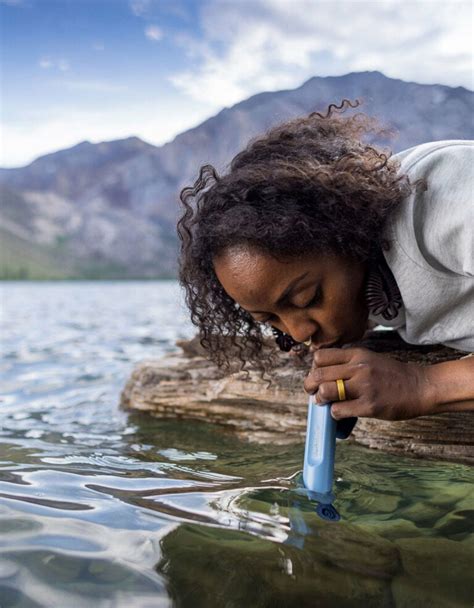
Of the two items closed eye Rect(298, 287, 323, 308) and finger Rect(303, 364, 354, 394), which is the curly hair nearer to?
closed eye Rect(298, 287, 323, 308)

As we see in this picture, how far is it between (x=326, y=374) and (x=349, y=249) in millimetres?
513

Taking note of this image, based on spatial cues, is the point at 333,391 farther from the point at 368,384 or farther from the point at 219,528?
the point at 219,528

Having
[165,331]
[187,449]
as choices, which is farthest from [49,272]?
[187,449]

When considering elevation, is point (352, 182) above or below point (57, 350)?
above

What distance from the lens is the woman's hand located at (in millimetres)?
2648

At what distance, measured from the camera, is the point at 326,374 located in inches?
105

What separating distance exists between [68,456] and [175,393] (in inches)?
46.6

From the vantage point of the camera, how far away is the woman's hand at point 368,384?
8.69 feet

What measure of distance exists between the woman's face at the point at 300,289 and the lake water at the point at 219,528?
67 cm

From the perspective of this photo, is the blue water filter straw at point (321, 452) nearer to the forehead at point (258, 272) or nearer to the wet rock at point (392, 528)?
the wet rock at point (392, 528)

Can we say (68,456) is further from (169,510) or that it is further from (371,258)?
(371,258)

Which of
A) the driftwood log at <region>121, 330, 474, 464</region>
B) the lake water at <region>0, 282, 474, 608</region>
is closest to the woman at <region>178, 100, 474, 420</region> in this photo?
the lake water at <region>0, 282, 474, 608</region>

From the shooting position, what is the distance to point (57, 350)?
345 inches

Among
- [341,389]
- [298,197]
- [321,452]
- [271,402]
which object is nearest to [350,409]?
[341,389]
